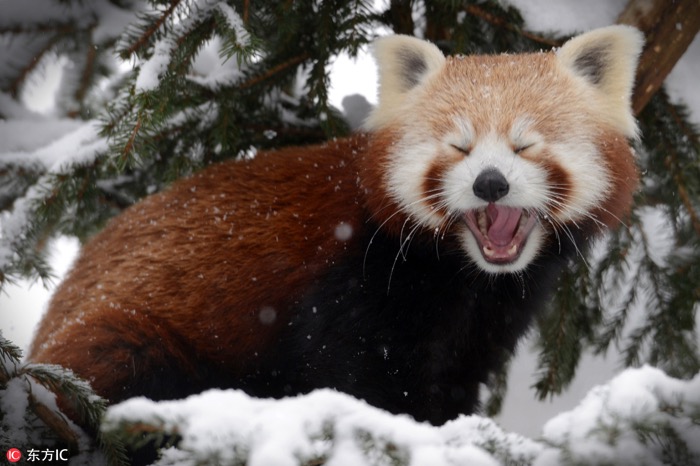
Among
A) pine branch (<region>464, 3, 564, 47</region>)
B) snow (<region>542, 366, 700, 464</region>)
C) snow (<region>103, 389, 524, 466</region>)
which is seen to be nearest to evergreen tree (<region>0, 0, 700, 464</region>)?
pine branch (<region>464, 3, 564, 47</region>)

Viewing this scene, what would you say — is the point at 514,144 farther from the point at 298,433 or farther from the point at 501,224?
the point at 298,433

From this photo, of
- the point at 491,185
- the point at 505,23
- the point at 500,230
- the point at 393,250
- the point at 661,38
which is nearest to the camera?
the point at 491,185

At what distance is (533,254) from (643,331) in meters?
1.40

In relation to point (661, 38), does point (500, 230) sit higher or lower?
lower

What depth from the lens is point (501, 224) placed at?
8.77 feet

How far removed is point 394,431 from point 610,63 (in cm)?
215

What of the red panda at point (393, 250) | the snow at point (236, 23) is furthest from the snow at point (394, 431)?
the snow at point (236, 23)

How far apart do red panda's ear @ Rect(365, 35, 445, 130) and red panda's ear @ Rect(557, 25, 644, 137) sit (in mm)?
553

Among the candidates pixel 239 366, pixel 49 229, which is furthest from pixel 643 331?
pixel 49 229

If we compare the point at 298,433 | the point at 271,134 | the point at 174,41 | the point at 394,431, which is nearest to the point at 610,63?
the point at 174,41

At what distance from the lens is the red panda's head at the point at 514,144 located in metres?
2.51

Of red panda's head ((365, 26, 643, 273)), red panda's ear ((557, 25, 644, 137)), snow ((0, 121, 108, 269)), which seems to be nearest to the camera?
red panda's head ((365, 26, 643, 273))

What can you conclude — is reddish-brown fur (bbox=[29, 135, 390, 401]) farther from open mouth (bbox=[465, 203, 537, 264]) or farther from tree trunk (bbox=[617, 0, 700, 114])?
tree trunk (bbox=[617, 0, 700, 114])

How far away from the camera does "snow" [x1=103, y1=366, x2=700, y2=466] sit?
120 cm
